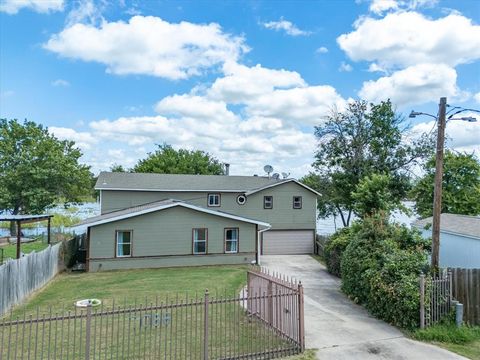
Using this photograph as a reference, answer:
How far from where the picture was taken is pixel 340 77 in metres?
22.7

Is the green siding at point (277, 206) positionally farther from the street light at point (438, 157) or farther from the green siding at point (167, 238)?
the street light at point (438, 157)

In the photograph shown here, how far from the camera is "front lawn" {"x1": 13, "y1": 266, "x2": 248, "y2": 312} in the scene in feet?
45.4

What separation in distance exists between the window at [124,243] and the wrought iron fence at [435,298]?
15919 millimetres

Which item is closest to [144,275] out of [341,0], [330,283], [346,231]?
[330,283]

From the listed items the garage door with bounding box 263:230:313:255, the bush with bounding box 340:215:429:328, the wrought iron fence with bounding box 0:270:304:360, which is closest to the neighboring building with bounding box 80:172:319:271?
the garage door with bounding box 263:230:313:255

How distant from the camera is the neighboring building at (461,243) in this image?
1487 centimetres

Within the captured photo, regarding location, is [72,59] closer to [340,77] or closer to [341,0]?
[341,0]

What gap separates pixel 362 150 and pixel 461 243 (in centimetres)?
2280

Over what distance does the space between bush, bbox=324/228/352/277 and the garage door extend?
8003 millimetres

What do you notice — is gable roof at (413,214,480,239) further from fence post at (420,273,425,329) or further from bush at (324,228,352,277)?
fence post at (420,273,425,329)

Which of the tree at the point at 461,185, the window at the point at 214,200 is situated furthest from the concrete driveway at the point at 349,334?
the tree at the point at 461,185

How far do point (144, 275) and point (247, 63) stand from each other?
13.8 meters

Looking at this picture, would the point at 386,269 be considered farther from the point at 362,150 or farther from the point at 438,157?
the point at 362,150

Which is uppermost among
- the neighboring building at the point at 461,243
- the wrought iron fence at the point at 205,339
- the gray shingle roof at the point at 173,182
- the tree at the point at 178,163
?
the tree at the point at 178,163
